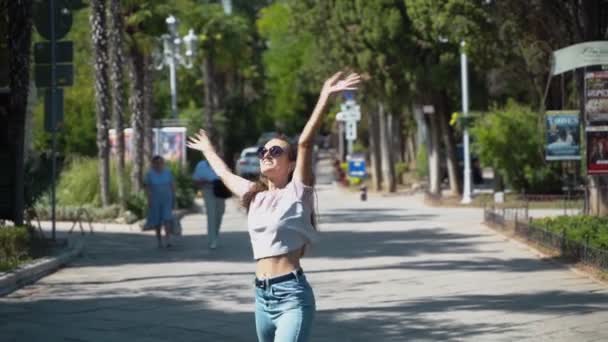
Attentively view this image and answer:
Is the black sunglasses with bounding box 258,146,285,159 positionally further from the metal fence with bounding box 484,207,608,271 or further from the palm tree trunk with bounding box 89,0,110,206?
the palm tree trunk with bounding box 89,0,110,206

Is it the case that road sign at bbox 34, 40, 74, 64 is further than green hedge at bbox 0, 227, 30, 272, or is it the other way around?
road sign at bbox 34, 40, 74, 64

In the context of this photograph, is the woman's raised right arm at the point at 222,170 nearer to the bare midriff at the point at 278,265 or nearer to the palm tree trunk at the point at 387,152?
the bare midriff at the point at 278,265

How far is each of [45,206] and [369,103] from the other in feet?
65.5

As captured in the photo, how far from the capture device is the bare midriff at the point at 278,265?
6477 millimetres

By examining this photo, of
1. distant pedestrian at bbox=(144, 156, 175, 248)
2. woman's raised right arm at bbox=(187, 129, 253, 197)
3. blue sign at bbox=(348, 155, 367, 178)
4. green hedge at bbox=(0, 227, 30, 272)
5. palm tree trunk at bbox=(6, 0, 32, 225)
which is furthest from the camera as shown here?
blue sign at bbox=(348, 155, 367, 178)

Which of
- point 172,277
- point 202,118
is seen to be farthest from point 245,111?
point 172,277

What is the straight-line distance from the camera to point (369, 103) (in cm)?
4678

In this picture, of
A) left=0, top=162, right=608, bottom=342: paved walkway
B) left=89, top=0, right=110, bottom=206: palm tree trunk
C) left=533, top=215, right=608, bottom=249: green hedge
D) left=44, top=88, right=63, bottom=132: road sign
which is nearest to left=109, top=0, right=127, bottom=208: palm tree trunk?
left=89, top=0, right=110, bottom=206: palm tree trunk

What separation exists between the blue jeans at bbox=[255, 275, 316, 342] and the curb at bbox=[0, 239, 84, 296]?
8.10 m

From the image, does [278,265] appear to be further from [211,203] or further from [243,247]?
[243,247]

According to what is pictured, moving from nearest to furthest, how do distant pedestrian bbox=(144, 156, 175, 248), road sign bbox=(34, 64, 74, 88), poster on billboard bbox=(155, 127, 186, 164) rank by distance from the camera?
road sign bbox=(34, 64, 74, 88)
distant pedestrian bbox=(144, 156, 175, 248)
poster on billboard bbox=(155, 127, 186, 164)

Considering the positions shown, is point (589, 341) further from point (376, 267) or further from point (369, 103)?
point (369, 103)

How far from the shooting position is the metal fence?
15023 mm

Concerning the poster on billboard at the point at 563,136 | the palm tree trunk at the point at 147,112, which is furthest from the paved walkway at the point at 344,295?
the palm tree trunk at the point at 147,112
